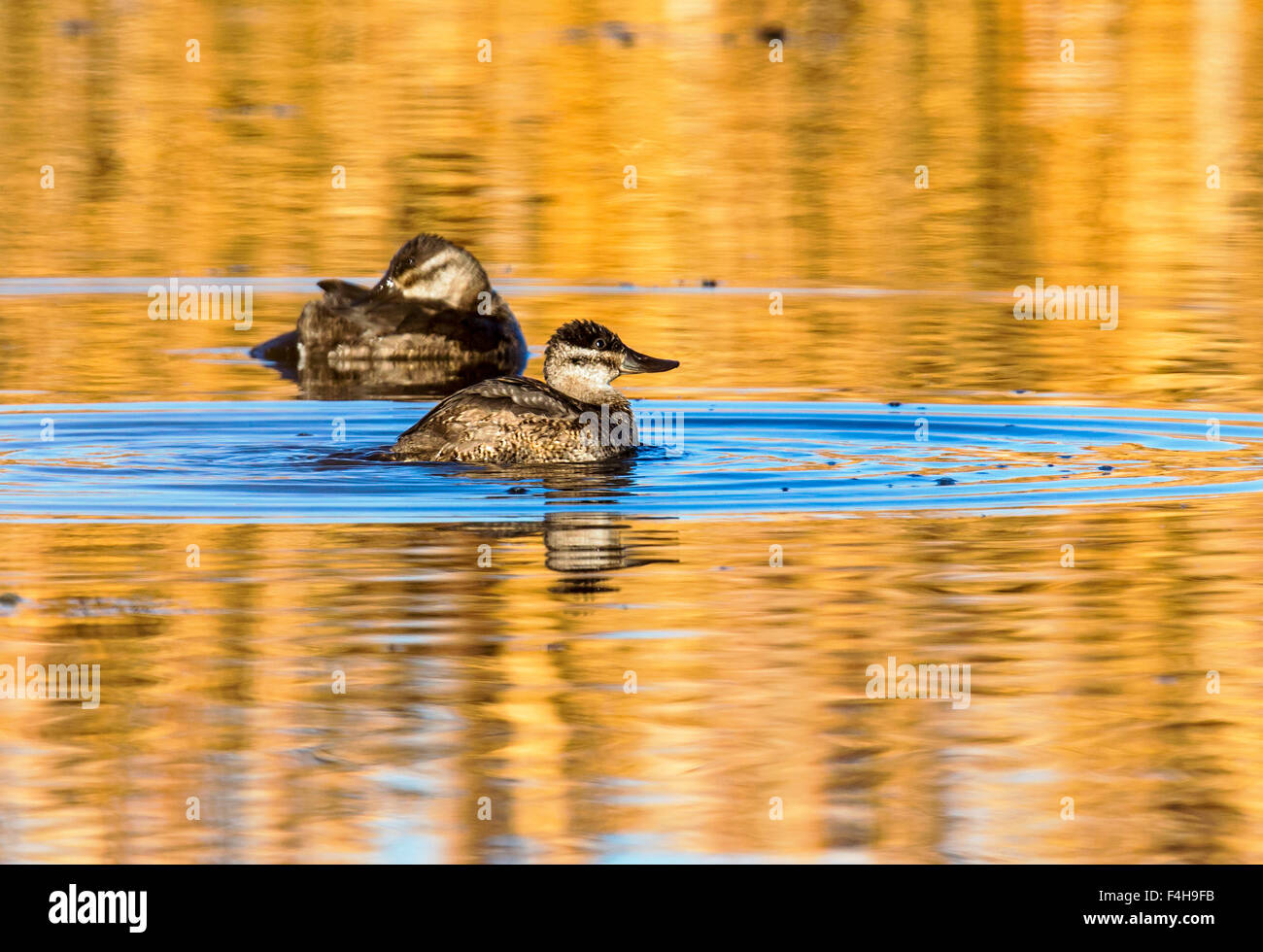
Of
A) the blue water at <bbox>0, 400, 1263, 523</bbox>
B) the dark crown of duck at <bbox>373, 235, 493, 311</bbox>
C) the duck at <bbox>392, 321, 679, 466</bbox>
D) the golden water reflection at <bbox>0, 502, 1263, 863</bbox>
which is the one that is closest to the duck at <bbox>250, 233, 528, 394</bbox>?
the dark crown of duck at <bbox>373, 235, 493, 311</bbox>

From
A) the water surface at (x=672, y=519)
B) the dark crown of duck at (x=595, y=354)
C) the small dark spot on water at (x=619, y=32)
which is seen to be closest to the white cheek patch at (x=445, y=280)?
the water surface at (x=672, y=519)

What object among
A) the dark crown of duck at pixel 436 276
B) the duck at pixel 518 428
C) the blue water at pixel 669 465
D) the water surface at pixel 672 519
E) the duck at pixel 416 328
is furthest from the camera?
the dark crown of duck at pixel 436 276

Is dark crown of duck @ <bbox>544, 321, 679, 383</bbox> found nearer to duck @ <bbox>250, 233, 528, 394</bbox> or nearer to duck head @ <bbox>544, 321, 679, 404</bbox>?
duck head @ <bbox>544, 321, 679, 404</bbox>

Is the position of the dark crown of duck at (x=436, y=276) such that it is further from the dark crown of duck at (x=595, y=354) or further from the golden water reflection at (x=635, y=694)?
the golden water reflection at (x=635, y=694)

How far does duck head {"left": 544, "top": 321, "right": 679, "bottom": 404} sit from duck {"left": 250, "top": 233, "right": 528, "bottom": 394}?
3568 mm

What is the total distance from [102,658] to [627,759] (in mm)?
2057

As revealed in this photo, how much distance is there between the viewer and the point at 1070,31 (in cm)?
3738

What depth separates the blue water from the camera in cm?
1063

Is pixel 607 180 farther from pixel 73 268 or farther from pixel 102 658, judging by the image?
pixel 102 658

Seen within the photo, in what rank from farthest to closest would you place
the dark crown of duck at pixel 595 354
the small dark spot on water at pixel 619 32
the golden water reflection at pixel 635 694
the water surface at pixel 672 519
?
the small dark spot on water at pixel 619 32 → the dark crown of duck at pixel 595 354 → the water surface at pixel 672 519 → the golden water reflection at pixel 635 694

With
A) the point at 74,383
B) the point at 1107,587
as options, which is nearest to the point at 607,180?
the point at 74,383

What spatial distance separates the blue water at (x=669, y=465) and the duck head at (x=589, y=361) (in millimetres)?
424

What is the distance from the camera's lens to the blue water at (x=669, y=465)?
34.9 feet

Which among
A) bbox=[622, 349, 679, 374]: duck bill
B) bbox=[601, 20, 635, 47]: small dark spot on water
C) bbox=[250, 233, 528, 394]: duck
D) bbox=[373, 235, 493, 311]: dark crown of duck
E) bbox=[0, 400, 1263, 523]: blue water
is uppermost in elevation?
bbox=[601, 20, 635, 47]: small dark spot on water
